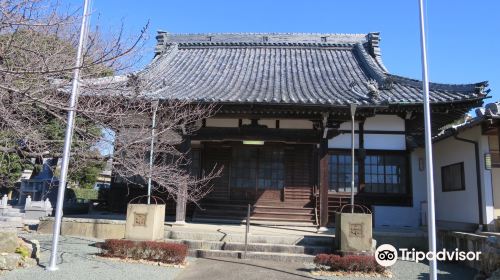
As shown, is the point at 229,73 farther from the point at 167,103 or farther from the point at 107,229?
the point at 107,229

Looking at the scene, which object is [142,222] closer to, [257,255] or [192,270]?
[192,270]

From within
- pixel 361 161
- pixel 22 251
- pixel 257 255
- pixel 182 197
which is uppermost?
pixel 361 161

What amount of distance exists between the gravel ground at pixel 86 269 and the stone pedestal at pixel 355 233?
3.79 m

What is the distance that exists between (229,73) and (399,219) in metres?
8.64

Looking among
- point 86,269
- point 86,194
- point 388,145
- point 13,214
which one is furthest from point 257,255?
point 86,194

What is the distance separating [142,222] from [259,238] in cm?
304

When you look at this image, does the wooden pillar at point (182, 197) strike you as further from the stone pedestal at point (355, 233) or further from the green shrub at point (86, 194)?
the green shrub at point (86, 194)

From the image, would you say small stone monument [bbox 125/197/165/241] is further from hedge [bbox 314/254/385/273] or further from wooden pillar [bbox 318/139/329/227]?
wooden pillar [bbox 318/139/329/227]

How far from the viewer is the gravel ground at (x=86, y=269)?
7304 millimetres

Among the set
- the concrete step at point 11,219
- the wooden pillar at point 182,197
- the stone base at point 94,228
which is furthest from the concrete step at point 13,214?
the wooden pillar at point 182,197

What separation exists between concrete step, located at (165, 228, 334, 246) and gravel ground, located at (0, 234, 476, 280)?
968mm

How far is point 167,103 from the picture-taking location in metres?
11.8

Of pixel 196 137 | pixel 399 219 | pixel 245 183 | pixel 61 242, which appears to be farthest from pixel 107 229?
pixel 399 219

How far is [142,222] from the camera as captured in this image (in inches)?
383
